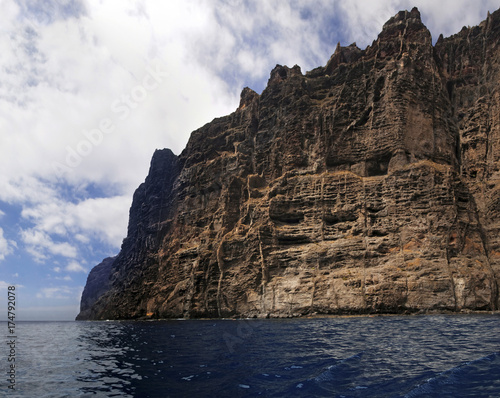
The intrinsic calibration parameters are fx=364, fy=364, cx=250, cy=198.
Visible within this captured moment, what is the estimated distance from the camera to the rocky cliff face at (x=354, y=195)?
Answer: 187ft

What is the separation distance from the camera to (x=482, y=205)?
2475 inches

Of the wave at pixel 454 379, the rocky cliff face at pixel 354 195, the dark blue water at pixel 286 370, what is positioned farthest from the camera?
the rocky cliff face at pixel 354 195

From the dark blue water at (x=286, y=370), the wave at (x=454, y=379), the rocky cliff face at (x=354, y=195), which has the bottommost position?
the dark blue water at (x=286, y=370)

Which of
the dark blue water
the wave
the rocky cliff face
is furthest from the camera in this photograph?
the rocky cliff face

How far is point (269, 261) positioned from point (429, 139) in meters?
37.7

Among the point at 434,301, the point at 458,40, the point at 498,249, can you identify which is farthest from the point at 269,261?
the point at 458,40

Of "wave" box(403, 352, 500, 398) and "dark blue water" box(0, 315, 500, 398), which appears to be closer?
"wave" box(403, 352, 500, 398)

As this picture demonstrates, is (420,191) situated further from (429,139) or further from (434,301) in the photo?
(434,301)

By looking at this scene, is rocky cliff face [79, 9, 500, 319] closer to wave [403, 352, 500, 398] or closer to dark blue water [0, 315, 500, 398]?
dark blue water [0, 315, 500, 398]

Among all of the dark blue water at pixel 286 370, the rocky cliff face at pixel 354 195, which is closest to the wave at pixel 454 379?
the dark blue water at pixel 286 370

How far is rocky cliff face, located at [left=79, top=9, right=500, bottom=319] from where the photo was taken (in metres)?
57.1

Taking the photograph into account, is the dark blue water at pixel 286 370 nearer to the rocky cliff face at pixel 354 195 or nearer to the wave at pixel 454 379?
the wave at pixel 454 379

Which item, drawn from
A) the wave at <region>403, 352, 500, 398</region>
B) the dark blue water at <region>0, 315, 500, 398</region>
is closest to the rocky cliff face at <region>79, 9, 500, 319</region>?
the dark blue water at <region>0, 315, 500, 398</region>

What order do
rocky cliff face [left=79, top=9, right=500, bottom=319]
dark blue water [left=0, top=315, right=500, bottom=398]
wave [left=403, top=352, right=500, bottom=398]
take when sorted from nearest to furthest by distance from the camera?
wave [left=403, top=352, right=500, bottom=398] → dark blue water [left=0, top=315, right=500, bottom=398] → rocky cliff face [left=79, top=9, right=500, bottom=319]
